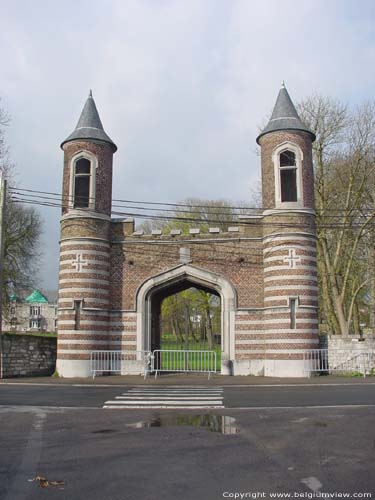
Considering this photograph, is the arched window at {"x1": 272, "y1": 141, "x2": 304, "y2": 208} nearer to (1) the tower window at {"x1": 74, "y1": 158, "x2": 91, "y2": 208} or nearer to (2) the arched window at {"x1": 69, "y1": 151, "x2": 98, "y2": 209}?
(2) the arched window at {"x1": 69, "y1": 151, "x2": 98, "y2": 209}

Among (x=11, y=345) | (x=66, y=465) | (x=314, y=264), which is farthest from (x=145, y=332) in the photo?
(x=66, y=465)

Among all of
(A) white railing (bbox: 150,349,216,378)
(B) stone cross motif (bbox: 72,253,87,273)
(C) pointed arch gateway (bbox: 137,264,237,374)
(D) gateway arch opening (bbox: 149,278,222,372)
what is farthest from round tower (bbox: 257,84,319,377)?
(B) stone cross motif (bbox: 72,253,87,273)

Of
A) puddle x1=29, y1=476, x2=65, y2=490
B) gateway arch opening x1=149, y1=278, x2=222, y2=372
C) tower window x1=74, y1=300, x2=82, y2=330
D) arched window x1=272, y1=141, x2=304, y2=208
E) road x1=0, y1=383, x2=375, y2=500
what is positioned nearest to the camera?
road x1=0, y1=383, x2=375, y2=500

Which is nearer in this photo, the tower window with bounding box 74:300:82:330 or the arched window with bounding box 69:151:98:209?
the tower window with bounding box 74:300:82:330

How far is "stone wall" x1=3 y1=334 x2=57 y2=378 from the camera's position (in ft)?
69.4

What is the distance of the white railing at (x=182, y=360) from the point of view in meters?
21.2

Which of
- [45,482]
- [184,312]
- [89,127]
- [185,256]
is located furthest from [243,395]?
[184,312]

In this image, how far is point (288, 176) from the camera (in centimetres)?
2177

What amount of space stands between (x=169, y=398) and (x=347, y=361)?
9.89 meters

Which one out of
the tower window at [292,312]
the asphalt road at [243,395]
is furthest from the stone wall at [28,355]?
the tower window at [292,312]

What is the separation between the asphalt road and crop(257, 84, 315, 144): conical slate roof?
34.2 ft

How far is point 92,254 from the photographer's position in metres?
21.3

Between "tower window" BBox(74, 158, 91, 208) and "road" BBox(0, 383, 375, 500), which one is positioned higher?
"tower window" BBox(74, 158, 91, 208)

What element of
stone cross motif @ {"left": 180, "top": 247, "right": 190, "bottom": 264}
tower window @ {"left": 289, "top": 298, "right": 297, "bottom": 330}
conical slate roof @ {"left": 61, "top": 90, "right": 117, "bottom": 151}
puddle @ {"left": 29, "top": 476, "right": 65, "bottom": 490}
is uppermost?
conical slate roof @ {"left": 61, "top": 90, "right": 117, "bottom": 151}
